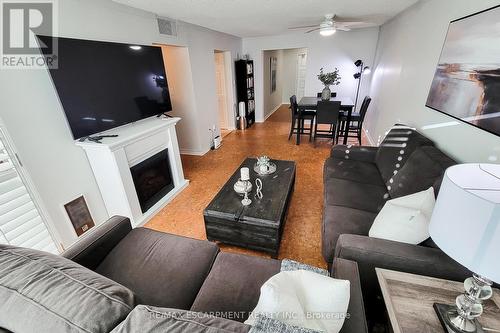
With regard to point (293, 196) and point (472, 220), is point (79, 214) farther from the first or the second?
point (472, 220)

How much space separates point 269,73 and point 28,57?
5769mm

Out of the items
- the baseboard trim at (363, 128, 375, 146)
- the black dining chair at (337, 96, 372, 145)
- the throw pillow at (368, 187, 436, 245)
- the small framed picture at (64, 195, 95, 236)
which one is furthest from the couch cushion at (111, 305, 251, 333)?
the baseboard trim at (363, 128, 375, 146)

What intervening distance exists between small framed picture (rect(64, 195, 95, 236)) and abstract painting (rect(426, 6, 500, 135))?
3186mm

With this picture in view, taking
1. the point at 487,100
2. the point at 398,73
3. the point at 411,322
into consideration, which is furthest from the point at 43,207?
the point at 398,73

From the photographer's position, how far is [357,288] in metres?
0.99

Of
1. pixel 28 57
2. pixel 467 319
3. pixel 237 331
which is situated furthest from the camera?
pixel 28 57

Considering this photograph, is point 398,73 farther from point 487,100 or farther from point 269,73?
point 269,73

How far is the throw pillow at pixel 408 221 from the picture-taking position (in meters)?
1.17

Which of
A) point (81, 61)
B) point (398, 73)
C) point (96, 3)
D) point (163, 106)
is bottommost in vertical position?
point (163, 106)

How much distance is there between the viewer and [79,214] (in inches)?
79.1

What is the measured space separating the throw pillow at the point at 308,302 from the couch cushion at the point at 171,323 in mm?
121

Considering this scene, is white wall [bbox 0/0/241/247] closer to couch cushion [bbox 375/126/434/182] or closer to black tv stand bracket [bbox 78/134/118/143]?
black tv stand bracket [bbox 78/134/118/143]

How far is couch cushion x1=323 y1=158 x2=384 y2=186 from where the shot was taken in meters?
2.22

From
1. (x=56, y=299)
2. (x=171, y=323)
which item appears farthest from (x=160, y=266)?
(x=171, y=323)
